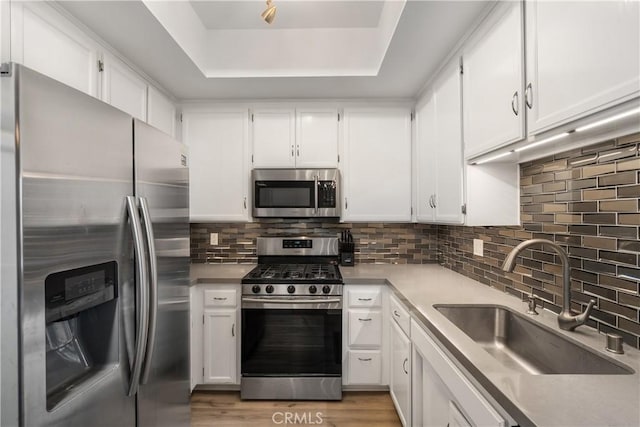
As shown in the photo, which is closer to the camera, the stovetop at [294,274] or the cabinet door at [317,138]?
the stovetop at [294,274]

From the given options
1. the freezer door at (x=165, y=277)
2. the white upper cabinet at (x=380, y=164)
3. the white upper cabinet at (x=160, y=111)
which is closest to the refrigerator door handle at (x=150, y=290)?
the freezer door at (x=165, y=277)

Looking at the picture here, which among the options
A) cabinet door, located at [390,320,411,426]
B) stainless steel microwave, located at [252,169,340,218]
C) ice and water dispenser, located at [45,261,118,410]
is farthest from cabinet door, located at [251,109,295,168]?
ice and water dispenser, located at [45,261,118,410]

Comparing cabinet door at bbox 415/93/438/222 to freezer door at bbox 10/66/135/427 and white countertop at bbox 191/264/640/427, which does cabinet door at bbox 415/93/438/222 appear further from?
freezer door at bbox 10/66/135/427

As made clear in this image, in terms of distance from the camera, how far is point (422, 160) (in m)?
2.45

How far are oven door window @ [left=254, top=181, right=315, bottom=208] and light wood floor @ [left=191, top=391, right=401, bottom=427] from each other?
58.1 inches

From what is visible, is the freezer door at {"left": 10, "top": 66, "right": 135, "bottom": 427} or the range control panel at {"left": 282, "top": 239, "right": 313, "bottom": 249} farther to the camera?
the range control panel at {"left": 282, "top": 239, "right": 313, "bottom": 249}

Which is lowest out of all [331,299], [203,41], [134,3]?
[331,299]

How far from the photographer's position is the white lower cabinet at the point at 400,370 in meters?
1.77

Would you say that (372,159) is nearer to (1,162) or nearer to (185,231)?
(185,231)

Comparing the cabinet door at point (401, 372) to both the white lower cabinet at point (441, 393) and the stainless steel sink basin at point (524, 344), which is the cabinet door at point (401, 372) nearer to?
the white lower cabinet at point (441, 393)

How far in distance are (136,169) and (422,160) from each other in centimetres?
197

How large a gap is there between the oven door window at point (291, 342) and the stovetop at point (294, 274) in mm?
212

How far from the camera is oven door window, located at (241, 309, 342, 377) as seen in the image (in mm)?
2279

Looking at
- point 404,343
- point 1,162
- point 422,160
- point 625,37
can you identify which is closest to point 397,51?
point 422,160
